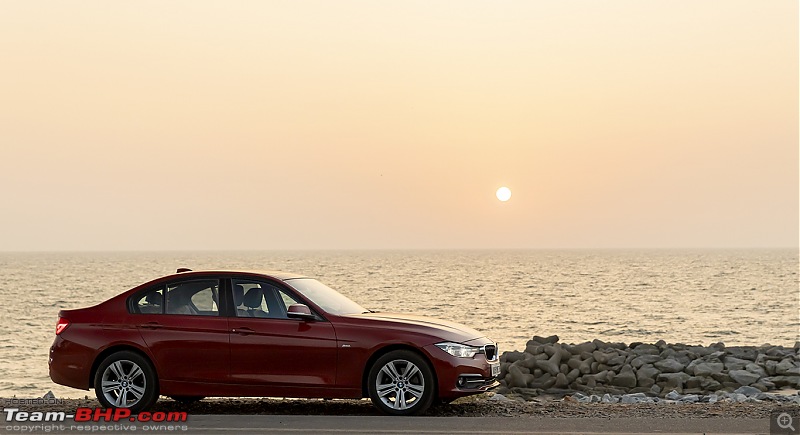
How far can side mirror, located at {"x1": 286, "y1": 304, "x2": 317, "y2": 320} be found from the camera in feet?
39.6

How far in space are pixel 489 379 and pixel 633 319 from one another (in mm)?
40353

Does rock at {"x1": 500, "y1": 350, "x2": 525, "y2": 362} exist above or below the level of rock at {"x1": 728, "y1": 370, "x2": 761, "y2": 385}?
above

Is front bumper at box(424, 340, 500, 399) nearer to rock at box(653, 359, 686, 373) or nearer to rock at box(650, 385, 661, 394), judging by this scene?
rock at box(650, 385, 661, 394)

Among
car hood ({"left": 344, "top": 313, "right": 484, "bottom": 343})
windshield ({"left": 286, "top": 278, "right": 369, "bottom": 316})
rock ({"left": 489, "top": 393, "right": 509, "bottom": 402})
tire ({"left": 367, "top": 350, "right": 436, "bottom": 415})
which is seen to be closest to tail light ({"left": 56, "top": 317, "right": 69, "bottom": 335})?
windshield ({"left": 286, "top": 278, "right": 369, "bottom": 316})

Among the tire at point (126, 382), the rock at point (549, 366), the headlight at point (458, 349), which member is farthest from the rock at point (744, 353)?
the tire at point (126, 382)

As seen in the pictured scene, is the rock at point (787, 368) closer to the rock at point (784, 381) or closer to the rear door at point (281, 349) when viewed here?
the rock at point (784, 381)

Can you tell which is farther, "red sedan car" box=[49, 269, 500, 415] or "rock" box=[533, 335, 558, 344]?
"rock" box=[533, 335, 558, 344]

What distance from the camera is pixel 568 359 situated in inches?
864

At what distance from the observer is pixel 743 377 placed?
814 inches

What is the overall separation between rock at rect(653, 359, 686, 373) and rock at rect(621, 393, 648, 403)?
92.1 inches

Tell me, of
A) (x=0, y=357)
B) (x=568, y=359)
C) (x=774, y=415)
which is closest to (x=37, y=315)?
(x=0, y=357)

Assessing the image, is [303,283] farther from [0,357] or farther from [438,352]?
[0,357]

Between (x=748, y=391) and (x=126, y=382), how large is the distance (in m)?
11.5

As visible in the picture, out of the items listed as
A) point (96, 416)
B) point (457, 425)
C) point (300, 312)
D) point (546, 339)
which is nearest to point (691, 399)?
point (457, 425)
